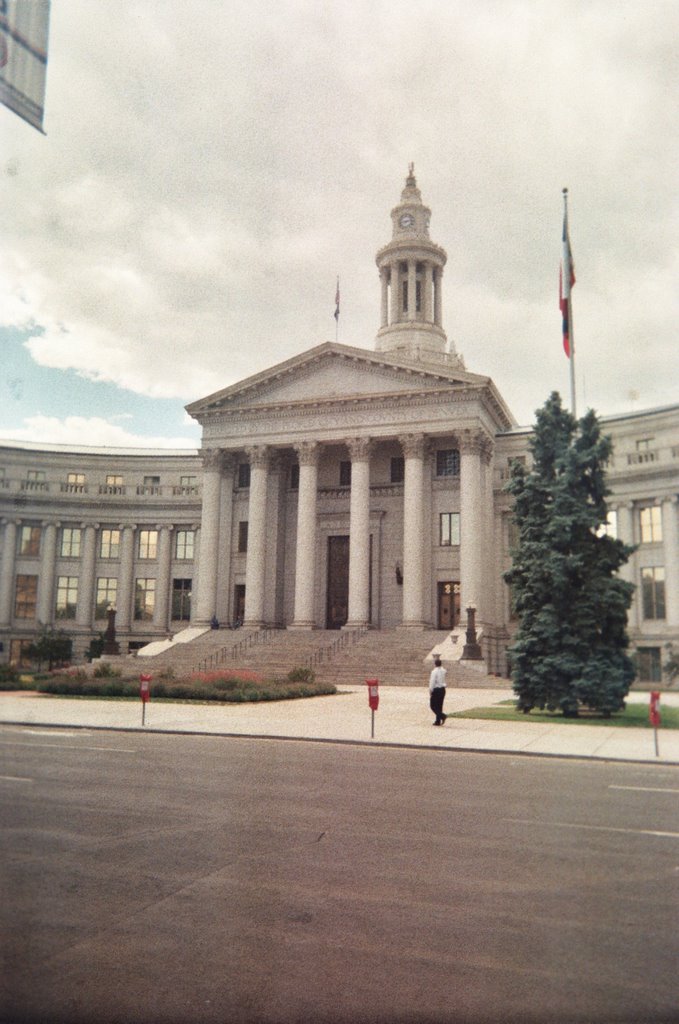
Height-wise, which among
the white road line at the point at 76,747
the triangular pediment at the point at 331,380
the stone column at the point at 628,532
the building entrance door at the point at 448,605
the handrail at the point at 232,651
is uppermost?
the triangular pediment at the point at 331,380

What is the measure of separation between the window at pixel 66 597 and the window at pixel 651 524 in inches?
1662

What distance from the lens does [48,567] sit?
65.6m

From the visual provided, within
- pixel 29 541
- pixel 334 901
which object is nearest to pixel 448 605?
pixel 29 541

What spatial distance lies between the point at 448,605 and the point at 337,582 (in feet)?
28.2

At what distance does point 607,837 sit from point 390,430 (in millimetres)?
46300

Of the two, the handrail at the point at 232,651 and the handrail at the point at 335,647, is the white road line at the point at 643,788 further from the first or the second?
the handrail at the point at 232,651

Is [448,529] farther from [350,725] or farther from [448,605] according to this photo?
[350,725]

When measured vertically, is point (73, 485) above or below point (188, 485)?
below

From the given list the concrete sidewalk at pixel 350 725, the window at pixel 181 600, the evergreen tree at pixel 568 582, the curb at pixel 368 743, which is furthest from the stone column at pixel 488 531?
the curb at pixel 368 743

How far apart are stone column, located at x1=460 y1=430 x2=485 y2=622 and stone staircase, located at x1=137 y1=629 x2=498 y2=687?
3.38 metres

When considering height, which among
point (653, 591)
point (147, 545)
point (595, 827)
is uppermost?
point (147, 545)

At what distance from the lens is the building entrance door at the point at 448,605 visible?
55281 mm

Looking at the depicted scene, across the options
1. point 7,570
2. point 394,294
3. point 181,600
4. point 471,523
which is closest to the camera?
point 471,523

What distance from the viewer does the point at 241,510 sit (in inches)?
2432
